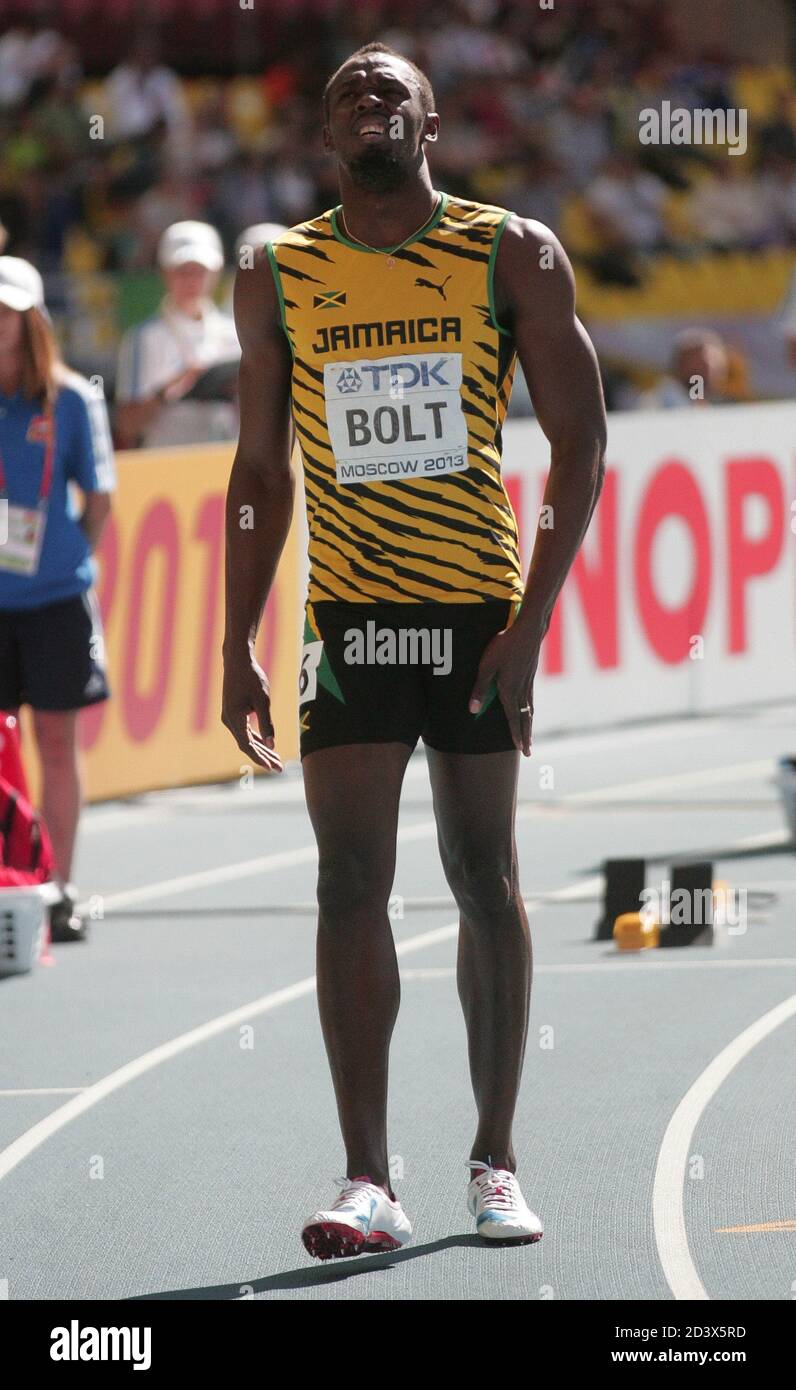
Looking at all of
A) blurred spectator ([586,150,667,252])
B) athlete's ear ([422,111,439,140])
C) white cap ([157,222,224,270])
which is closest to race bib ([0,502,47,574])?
athlete's ear ([422,111,439,140])

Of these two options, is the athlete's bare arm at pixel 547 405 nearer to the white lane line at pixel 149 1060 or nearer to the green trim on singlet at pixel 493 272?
the green trim on singlet at pixel 493 272

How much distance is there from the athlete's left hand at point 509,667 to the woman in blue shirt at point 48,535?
11.8ft

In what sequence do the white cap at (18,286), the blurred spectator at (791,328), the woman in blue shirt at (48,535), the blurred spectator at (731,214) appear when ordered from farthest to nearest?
1. the blurred spectator at (731,214)
2. the blurred spectator at (791,328)
3. the woman in blue shirt at (48,535)
4. the white cap at (18,286)

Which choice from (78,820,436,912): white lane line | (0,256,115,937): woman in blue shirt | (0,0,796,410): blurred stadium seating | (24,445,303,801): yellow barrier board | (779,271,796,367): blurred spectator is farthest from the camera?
(0,0,796,410): blurred stadium seating

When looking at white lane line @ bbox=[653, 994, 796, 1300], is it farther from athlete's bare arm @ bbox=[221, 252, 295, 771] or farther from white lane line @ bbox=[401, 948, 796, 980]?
athlete's bare arm @ bbox=[221, 252, 295, 771]

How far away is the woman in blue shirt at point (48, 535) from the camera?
775 centimetres

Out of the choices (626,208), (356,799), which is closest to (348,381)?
(356,799)

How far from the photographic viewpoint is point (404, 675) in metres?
4.45

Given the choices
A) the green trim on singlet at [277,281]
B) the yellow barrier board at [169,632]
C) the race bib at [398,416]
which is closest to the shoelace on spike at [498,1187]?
the race bib at [398,416]

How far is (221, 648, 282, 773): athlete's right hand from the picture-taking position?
180 inches

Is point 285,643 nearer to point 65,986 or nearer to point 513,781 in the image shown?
point 65,986

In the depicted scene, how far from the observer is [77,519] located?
7988 mm

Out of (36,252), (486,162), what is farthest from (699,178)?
(36,252)

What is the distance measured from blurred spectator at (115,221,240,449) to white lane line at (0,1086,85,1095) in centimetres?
561
